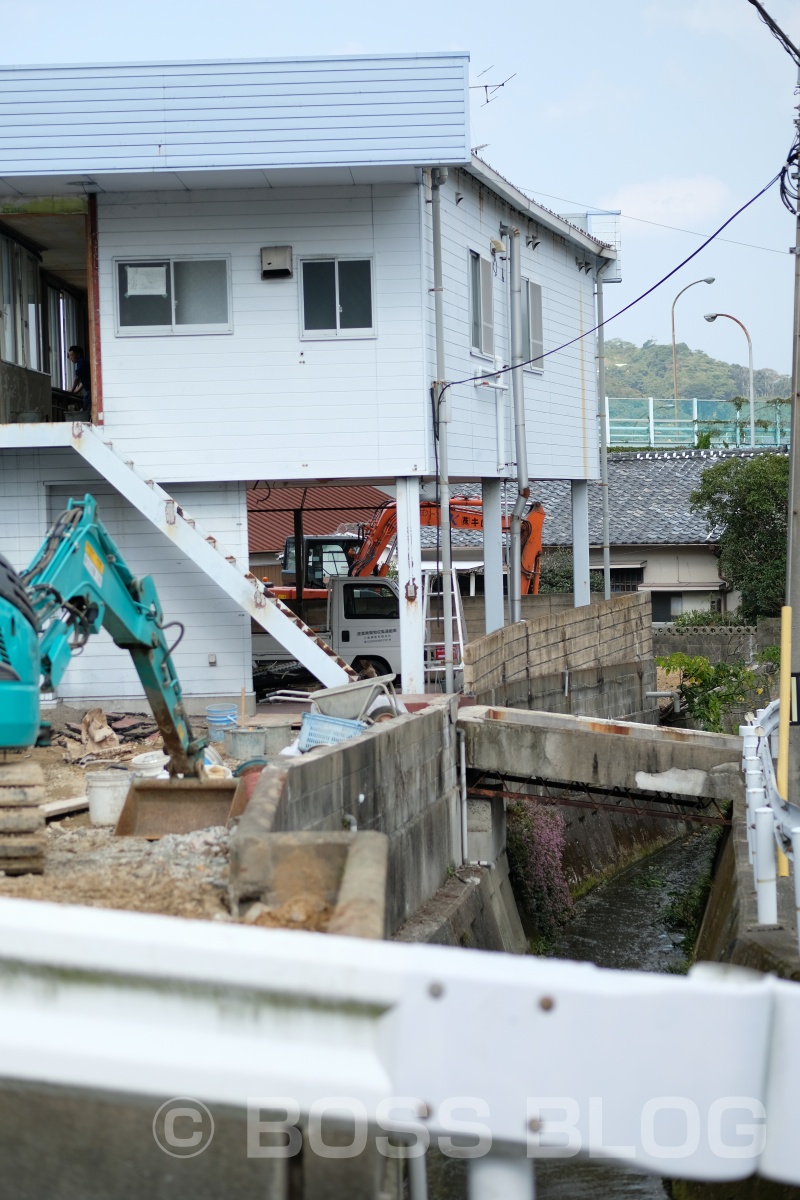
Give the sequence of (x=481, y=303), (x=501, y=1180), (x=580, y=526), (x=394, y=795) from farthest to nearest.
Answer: (x=580, y=526) < (x=481, y=303) < (x=394, y=795) < (x=501, y=1180)

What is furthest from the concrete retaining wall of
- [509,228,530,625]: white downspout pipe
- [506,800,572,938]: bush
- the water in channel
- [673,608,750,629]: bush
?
[506,800,572,938]: bush

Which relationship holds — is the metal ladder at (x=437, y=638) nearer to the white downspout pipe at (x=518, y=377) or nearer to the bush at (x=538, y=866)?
the white downspout pipe at (x=518, y=377)

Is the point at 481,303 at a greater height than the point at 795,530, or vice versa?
the point at 481,303

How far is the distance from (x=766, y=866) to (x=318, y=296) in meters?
11.7

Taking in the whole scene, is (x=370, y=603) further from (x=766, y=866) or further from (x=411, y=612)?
(x=766, y=866)

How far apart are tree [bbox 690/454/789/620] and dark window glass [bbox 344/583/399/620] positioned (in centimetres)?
1398

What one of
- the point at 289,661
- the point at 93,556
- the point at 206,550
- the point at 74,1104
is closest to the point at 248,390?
the point at 206,550

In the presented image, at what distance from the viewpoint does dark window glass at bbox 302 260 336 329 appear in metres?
17.9

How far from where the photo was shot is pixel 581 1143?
272cm

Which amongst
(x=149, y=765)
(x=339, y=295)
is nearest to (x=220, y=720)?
(x=149, y=765)

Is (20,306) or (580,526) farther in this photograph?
(580,526)

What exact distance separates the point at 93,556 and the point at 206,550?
692cm

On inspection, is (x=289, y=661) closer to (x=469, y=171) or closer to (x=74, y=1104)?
(x=469, y=171)

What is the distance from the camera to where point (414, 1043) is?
2799 millimetres
